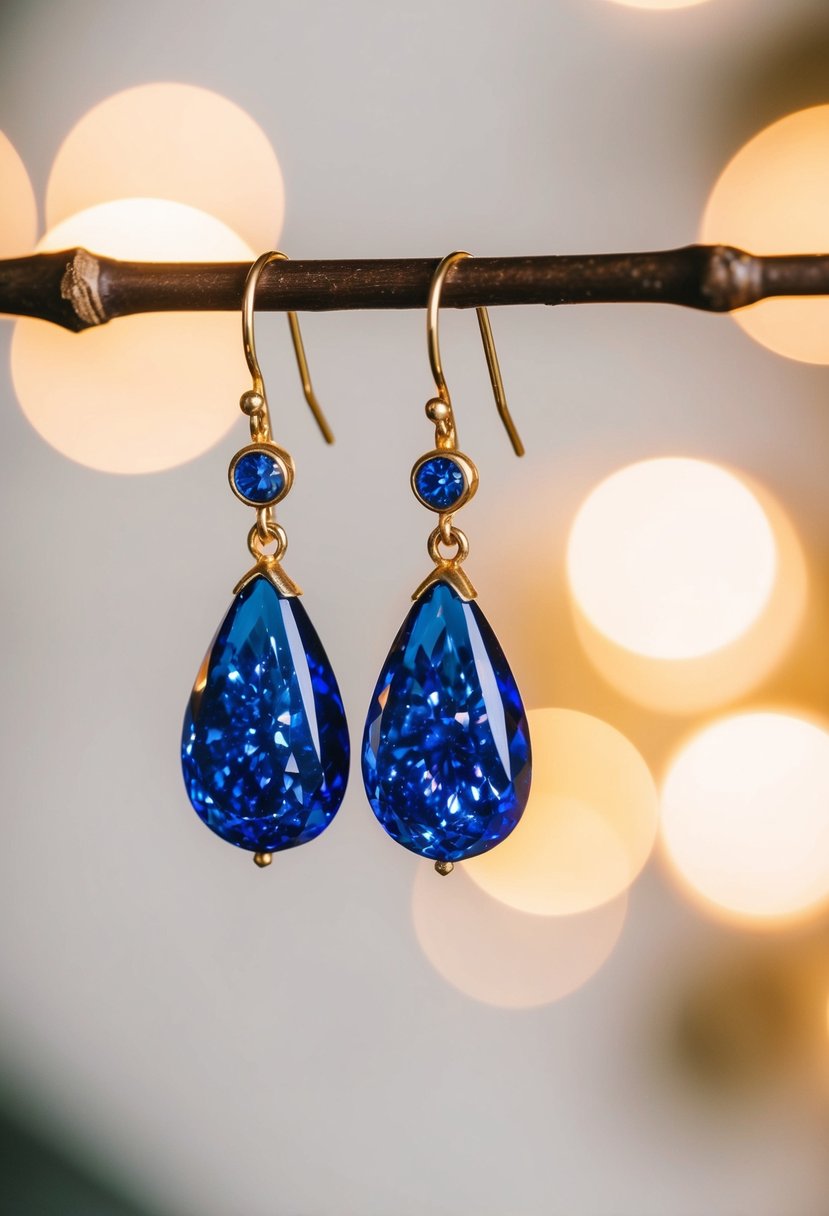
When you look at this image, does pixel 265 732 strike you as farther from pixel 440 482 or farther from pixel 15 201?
pixel 15 201

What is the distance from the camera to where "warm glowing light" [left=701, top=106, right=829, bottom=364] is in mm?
522

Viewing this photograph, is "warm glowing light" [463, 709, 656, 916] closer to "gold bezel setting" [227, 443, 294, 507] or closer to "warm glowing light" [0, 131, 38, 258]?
"gold bezel setting" [227, 443, 294, 507]

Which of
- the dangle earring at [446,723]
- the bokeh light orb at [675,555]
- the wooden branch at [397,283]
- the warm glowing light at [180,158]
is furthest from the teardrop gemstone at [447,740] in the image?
the warm glowing light at [180,158]

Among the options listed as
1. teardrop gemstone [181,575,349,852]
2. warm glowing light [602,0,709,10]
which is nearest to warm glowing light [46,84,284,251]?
warm glowing light [602,0,709,10]

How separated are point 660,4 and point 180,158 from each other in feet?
0.94

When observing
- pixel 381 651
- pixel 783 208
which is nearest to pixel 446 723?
pixel 381 651

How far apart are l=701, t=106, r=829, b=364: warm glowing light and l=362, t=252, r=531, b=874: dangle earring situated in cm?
28

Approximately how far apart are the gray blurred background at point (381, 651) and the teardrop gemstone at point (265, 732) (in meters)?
0.24

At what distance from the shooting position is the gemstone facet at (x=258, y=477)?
341 millimetres

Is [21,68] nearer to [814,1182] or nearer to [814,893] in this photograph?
[814,893]

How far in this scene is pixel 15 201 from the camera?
601mm

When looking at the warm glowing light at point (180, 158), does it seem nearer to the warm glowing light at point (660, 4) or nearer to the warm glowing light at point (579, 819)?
the warm glowing light at point (660, 4)

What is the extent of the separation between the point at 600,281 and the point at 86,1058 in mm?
612

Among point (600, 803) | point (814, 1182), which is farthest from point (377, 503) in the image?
point (814, 1182)
